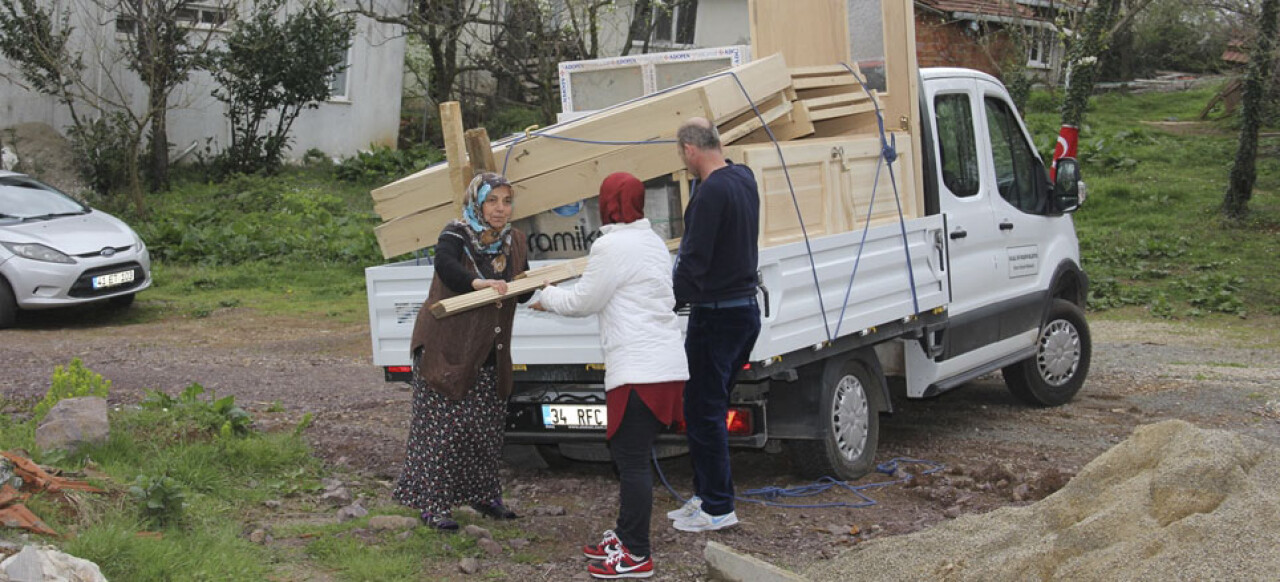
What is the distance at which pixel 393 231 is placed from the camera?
21.6ft

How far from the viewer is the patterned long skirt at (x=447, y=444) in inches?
224

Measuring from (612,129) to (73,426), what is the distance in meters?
3.06

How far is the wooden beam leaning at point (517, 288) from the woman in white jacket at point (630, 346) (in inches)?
7.8

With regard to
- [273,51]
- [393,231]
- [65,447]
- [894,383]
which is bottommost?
[894,383]

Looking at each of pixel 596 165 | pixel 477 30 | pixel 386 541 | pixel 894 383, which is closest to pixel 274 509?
pixel 386 541

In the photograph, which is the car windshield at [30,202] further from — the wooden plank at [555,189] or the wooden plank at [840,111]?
the wooden plank at [840,111]

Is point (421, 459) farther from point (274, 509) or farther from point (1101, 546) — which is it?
point (1101, 546)

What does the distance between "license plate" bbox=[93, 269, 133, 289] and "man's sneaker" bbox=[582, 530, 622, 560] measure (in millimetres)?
9291

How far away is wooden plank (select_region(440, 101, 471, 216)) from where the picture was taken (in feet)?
19.7

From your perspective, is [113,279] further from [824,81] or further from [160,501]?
[824,81]

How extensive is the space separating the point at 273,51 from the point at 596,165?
15.3m

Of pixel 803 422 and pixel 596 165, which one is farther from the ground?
pixel 596 165

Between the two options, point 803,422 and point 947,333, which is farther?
point 947,333

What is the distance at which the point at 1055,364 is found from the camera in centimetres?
900
